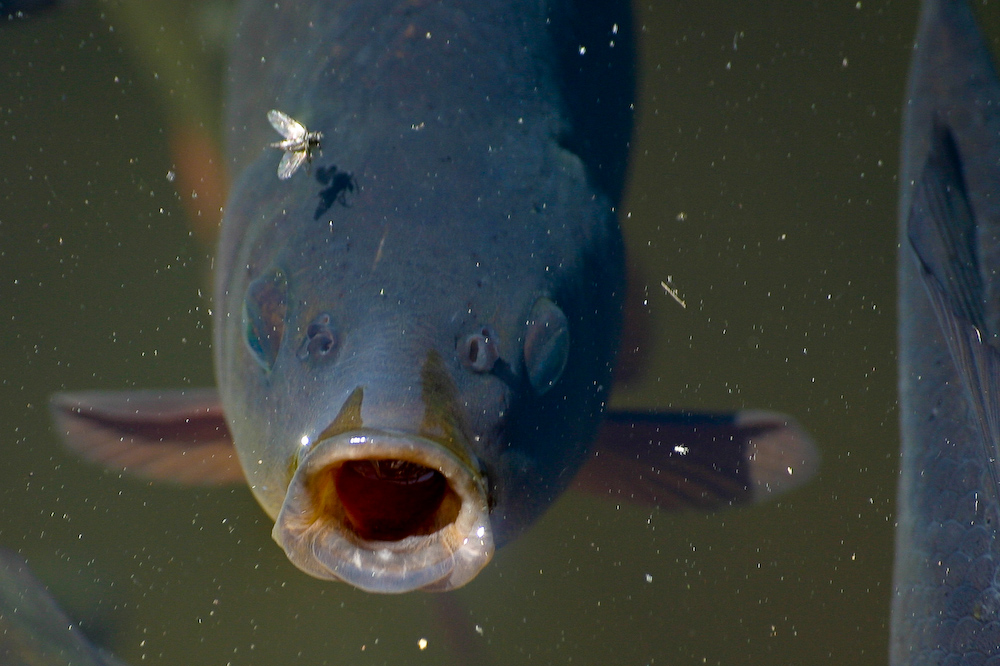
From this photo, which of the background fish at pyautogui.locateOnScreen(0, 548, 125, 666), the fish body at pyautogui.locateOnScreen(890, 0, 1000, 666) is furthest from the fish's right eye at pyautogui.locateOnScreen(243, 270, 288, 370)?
the fish body at pyautogui.locateOnScreen(890, 0, 1000, 666)

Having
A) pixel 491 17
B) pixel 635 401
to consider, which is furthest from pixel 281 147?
pixel 635 401

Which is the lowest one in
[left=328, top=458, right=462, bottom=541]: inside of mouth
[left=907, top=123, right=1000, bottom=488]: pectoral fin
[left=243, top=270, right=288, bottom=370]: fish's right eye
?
[left=907, top=123, right=1000, bottom=488]: pectoral fin

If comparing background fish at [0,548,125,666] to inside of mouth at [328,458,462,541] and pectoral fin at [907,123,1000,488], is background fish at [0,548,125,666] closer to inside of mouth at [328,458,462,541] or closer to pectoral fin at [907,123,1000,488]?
inside of mouth at [328,458,462,541]

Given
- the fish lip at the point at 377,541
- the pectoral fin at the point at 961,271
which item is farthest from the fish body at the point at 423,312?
the pectoral fin at the point at 961,271

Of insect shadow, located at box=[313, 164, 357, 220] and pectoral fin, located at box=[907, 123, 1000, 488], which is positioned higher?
insect shadow, located at box=[313, 164, 357, 220]

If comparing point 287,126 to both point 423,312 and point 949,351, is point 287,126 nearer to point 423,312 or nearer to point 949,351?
point 423,312

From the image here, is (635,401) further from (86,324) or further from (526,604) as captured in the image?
(86,324)

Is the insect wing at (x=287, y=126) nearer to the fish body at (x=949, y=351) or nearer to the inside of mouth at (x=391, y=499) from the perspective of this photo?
the inside of mouth at (x=391, y=499)
